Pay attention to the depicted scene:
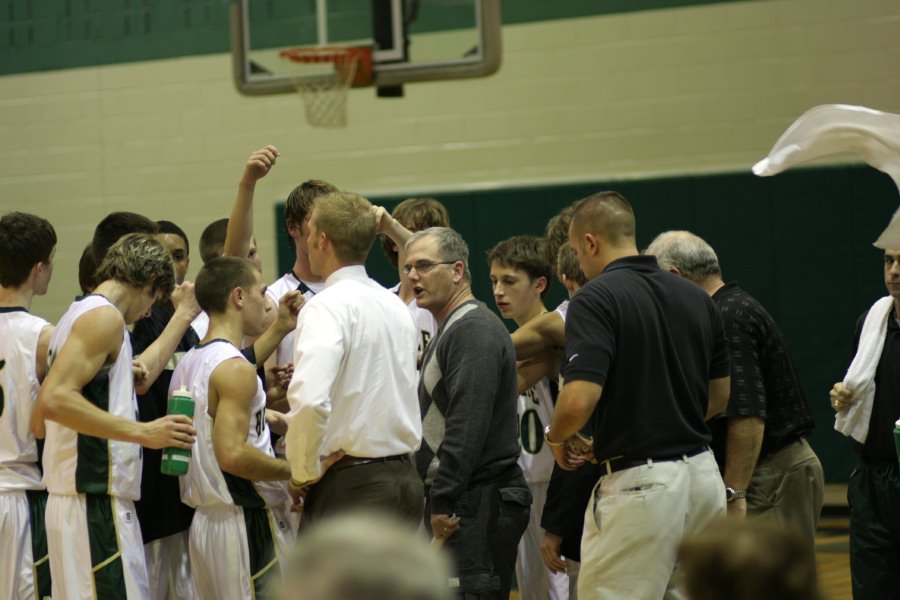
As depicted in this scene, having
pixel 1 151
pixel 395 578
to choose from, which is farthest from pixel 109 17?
pixel 395 578

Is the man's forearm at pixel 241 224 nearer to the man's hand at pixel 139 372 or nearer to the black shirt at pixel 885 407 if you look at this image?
the man's hand at pixel 139 372

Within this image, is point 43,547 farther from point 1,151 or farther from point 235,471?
point 1,151

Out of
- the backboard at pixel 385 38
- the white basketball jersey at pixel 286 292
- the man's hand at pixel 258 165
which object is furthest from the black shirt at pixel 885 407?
the backboard at pixel 385 38

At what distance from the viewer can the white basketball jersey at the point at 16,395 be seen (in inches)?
181

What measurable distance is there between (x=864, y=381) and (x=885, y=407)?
0.15 meters

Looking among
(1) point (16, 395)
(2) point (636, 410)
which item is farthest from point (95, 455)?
(2) point (636, 410)

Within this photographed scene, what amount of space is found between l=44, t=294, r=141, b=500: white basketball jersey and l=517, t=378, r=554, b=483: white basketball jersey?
2055 mm

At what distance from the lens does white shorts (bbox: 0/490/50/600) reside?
456 centimetres

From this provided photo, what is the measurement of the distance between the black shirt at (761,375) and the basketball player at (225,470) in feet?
6.54

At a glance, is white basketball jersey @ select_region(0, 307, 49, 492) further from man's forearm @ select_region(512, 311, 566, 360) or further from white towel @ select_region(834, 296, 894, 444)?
white towel @ select_region(834, 296, 894, 444)

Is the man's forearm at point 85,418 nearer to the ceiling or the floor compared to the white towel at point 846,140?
nearer to the floor

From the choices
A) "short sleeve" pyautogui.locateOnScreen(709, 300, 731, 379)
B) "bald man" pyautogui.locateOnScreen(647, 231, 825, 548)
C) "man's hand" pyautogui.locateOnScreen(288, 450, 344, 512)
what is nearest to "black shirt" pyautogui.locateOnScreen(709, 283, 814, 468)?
"bald man" pyautogui.locateOnScreen(647, 231, 825, 548)

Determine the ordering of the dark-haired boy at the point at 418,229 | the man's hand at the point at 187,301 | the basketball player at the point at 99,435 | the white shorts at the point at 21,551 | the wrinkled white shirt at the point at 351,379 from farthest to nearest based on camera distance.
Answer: the dark-haired boy at the point at 418,229
the man's hand at the point at 187,301
the white shorts at the point at 21,551
the basketball player at the point at 99,435
the wrinkled white shirt at the point at 351,379

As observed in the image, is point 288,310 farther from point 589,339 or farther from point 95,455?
point 589,339
